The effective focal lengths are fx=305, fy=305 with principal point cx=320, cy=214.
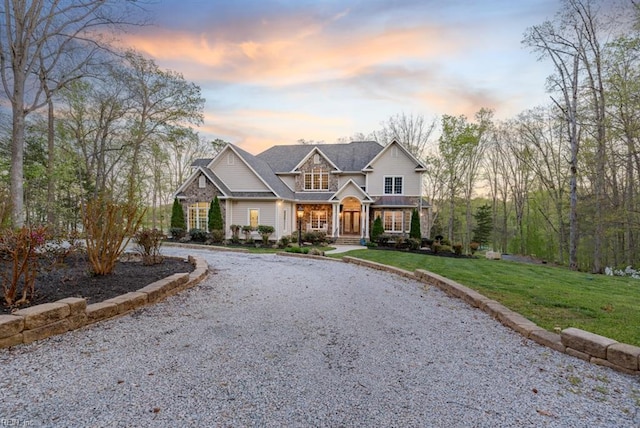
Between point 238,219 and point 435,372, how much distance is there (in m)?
17.5

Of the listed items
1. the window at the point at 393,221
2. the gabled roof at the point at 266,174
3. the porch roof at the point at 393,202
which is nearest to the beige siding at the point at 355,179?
the porch roof at the point at 393,202

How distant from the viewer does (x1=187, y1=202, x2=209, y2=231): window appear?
18969 mm

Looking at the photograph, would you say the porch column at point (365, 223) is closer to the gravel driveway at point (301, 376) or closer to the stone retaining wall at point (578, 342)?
the stone retaining wall at point (578, 342)

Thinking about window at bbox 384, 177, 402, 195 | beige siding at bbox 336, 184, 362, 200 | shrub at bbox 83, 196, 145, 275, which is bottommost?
shrub at bbox 83, 196, 145, 275

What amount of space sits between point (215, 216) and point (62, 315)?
14.6 metres

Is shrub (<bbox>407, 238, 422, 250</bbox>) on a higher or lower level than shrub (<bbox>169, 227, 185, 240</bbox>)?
lower

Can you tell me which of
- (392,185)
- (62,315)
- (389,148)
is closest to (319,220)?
(392,185)

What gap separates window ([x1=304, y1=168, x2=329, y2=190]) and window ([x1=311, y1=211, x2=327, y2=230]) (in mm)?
1804

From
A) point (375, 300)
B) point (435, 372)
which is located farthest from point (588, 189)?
point (435, 372)

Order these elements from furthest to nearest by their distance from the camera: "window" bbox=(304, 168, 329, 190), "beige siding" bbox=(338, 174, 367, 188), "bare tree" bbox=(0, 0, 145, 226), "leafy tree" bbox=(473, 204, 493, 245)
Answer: "leafy tree" bbox=(473, 204, 493, 245)
"beige siding" bbox=(338, 174, 367, 188)
"window" bbox=(304, 168, 329, 190)
"bare tree" bbox=(0, 0, 145, 226)

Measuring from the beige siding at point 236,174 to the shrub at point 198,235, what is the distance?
3.59 meters

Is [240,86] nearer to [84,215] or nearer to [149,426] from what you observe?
[84,215]

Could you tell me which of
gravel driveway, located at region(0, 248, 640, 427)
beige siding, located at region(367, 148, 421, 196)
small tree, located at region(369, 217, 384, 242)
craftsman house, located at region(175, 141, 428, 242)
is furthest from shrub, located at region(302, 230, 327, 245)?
gravel driveway, located at region(0, 248, 640, 427)

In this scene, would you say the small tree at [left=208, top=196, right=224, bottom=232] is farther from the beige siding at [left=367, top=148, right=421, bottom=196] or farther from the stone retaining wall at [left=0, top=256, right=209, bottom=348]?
the stone retaining wall at [left=0, top=256, right=209, bottom=348]
